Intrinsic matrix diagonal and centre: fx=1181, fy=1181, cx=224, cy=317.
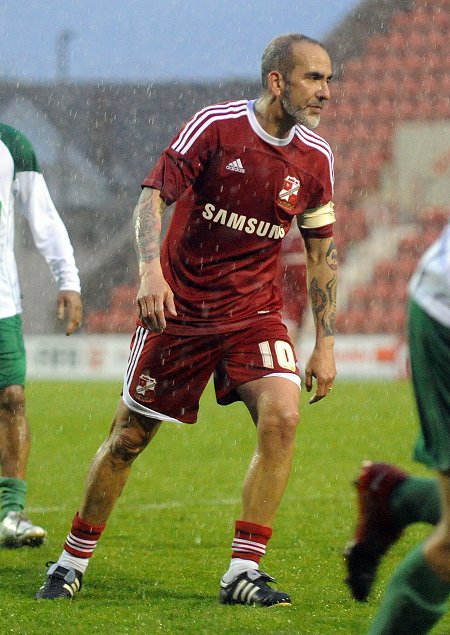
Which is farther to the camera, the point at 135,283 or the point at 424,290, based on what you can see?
the point at 135,283

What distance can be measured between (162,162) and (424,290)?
1.82 meters

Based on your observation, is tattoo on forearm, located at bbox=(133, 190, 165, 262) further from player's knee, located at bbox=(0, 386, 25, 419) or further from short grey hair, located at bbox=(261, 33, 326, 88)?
player's knee, located at bbox=(0, 386, 25, 419)

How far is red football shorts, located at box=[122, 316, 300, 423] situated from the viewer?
425 centimetres

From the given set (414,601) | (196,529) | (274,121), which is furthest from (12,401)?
(414,601)

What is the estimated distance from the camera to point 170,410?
4250 mm

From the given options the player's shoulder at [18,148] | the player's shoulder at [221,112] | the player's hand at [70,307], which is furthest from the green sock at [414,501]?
the player's shoulder at [18,148]

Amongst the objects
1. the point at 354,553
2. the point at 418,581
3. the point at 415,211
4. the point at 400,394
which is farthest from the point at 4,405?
the point at 415,211

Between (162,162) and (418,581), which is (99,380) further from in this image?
(418,581)

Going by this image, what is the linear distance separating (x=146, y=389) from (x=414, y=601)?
6.05 ft

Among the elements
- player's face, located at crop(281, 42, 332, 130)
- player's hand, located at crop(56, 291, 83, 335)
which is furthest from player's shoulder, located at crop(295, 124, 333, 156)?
player's hand, located at crop(56, 291, 83, 335)

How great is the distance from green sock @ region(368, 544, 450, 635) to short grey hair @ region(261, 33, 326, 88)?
7.25 feet

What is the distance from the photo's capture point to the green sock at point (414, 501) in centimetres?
292

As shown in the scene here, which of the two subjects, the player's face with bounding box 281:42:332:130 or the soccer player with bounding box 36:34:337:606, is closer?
the soccer player with bounding box 36:34:337:606

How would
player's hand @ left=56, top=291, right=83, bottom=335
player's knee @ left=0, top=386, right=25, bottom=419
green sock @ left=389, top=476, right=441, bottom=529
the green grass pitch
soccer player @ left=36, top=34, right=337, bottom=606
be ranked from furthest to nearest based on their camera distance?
player's knee @ left=0, top=386, right=25, bottom=419 → player's hand @ left=56, top=291, right=83, bottom=335 → soccer player @ left=36, top=34, right=337, bottom=606 → the green grass pitch → green sock @ left=389, top=476, right=441, bottom=529
